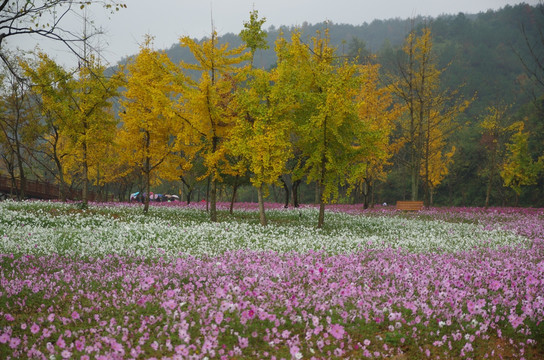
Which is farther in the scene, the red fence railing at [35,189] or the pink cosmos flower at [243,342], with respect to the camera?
the red fence railing at [35,189]

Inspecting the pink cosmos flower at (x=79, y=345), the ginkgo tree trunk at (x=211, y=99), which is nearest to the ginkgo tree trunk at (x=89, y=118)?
the ginkgo tree trunk at (x=211, y=99)

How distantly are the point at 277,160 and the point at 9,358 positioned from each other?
13533mm

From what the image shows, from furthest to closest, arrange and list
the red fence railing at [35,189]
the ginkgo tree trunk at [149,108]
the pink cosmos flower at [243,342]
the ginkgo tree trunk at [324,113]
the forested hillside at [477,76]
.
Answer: the forested hillside at [477,76] < the red fence railing at [35,189] < the ginkgo tree trunk at [149,108] < the ginkgo tree trunk at [324,113] < the pink cosmos flower at [243,342]

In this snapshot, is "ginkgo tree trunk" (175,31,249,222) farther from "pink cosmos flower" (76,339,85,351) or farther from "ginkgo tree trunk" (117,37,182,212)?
"pink cosmos flower" (76,339,85,351)

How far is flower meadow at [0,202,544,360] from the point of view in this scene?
17.9ft

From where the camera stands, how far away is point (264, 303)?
6586 millimetres

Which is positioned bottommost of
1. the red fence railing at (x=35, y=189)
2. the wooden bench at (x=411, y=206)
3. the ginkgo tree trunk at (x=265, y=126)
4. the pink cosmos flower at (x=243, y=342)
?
the pink cosmos flower at (x=243, y=342)

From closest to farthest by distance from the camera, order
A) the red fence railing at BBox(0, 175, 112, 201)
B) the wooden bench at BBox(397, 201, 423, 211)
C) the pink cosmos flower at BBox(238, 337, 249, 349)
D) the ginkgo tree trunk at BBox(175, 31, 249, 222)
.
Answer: the pink cosmos flower at BBox(238, 337, 249, 349) < the ginkgo tree trunk at BBox(175, 31, 249, 222) < the wooden bench at BBox(397, 201, 423, 211) < the red fence railing at BBox(0, 175, 112, 201)

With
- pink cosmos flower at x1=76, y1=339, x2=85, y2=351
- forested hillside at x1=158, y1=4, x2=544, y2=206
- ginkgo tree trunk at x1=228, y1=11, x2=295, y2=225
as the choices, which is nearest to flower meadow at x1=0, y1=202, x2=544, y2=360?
pink cosmos flower at x1=76, y1=339, x2=85, y2=351

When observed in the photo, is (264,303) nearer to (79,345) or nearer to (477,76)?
(79,345)

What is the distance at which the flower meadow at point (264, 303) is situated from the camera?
5.45 meters

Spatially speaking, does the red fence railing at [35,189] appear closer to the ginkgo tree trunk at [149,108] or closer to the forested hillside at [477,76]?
the ginkgo tree trunk at [149,108]

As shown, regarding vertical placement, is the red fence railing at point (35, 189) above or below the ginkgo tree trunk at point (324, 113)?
below

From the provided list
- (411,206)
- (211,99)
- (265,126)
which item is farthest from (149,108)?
(411,206)
